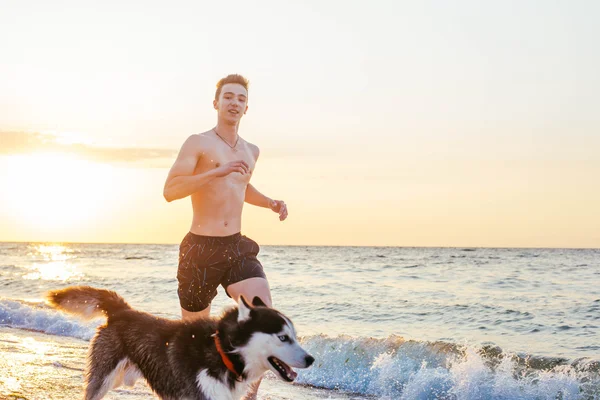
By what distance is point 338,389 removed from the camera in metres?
9.72

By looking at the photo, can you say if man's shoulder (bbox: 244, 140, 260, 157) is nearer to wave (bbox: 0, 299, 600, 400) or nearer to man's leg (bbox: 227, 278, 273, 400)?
man's leg (bbox: 227, 278, 273, 400)

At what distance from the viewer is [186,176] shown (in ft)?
17.9

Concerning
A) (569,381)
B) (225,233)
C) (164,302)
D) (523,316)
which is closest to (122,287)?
(164,302)

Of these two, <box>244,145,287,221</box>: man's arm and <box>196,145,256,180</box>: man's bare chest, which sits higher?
<box>196,145,256,180</box>: man's bare chest

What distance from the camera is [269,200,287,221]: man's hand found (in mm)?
6164

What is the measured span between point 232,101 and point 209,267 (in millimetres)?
1559

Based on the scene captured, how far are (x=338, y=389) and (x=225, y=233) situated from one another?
4.84 m

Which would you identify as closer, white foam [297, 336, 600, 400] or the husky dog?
the husky dog

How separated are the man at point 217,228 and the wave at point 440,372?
4644 mm

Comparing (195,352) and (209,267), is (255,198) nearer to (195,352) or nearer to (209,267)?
(209,267)

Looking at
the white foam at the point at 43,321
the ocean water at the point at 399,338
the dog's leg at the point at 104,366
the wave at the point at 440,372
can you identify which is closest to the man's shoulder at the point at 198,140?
the dog's leg at the point at 104,366

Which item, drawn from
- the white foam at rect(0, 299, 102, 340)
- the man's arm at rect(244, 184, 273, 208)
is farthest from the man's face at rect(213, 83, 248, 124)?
the white foam at rect(0, 299, 102, 340)

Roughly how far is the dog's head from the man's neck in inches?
85.0

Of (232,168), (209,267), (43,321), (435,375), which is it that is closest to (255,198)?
(209,267)
